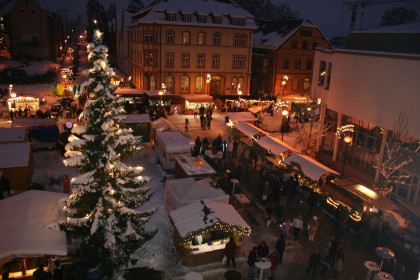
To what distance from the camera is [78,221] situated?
39.5 ft

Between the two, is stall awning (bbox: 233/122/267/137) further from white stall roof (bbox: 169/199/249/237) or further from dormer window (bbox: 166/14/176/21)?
dormer window (bbox: 166/14/176/21)

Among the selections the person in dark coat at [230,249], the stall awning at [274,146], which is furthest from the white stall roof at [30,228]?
the stall awning at [274,146]

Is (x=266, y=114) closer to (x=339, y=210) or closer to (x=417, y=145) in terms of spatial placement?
(x=417, y=145)

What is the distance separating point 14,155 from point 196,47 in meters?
29.3

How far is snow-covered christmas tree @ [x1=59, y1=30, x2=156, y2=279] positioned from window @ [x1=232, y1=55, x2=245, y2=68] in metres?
36.2

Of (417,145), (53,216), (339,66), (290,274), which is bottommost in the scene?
(290,274)

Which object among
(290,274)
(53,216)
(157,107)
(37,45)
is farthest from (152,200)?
(37,45)

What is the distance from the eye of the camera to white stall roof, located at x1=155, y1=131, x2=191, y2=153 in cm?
2327

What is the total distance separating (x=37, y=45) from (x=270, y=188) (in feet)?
175

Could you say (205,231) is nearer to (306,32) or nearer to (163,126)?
(163,126)

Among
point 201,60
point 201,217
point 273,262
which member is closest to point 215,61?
point 201,60

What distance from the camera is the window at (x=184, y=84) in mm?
45969

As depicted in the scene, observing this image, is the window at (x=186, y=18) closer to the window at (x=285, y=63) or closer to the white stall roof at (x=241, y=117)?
the window at (x=285, y=63)

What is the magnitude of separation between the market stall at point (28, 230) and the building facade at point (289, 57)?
3967 cm
